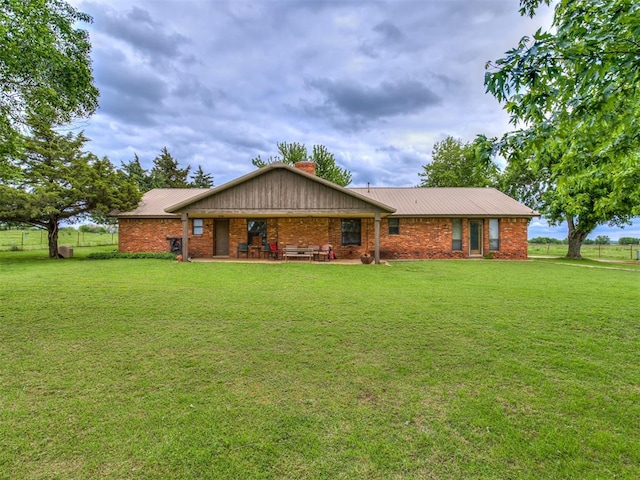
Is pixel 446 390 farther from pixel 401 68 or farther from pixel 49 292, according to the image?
pixel 401 68

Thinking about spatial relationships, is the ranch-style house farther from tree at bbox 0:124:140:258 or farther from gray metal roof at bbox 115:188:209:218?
tree at bbox 0:124:140:258

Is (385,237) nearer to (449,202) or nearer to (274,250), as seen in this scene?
(449,202)

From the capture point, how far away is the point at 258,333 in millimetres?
4828

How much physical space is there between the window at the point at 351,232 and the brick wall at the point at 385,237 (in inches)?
10.0

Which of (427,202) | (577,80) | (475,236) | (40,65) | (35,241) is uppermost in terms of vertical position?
(40,65)

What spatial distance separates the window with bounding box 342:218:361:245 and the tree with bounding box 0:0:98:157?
1212 centimetres

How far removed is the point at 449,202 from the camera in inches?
727

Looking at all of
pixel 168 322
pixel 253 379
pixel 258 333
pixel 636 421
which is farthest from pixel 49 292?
pixel 636 421

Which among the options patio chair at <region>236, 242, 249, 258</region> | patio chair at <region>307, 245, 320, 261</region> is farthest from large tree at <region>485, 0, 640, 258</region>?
patio chair at <region>236, 242, 249, 258</region>

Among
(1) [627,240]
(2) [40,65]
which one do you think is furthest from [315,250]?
(1) [627,240]

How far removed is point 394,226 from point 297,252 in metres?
5.48


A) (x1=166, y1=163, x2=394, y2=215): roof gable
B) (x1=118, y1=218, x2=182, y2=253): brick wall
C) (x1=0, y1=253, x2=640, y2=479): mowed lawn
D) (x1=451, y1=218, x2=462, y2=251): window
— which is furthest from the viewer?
(x1=118, y1=218, x2=182, y2=253): brick wall

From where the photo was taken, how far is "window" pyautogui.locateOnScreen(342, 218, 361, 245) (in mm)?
17156

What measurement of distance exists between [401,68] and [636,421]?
610 inches
